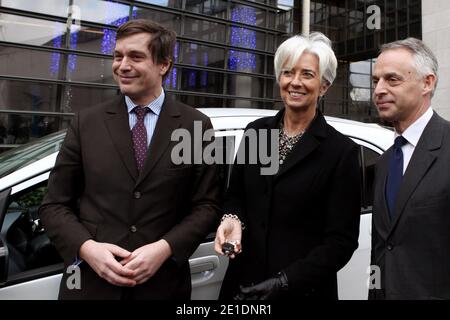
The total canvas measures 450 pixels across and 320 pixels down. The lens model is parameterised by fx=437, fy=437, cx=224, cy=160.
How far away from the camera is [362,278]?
274 centimetres

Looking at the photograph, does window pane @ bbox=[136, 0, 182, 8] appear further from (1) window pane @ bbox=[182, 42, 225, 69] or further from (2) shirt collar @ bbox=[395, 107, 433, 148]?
(2) shirt collar @ bbox=[395, 107, 433, 148]

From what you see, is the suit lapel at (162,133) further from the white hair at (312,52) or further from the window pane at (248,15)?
the window pane at (248,15)

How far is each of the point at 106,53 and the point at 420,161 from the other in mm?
10189

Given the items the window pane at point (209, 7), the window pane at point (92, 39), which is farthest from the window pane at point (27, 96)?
the window pane at point (209, 7)

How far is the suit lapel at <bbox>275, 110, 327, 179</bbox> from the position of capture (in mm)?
1871

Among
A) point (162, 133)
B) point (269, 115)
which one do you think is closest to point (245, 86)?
point (269, 115)

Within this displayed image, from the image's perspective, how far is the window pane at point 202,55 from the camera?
11797 millimetres

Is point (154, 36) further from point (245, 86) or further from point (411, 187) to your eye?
point (245, 86)

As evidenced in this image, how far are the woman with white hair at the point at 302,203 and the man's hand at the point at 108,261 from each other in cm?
37

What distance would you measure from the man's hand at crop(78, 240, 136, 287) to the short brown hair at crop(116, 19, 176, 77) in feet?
2.62

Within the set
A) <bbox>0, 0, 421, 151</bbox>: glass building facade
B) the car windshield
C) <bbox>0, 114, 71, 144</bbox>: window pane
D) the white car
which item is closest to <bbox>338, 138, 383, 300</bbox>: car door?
the white car

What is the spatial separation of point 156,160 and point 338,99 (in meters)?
17.8

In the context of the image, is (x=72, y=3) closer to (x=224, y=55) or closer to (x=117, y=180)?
(x=224, y=55)
